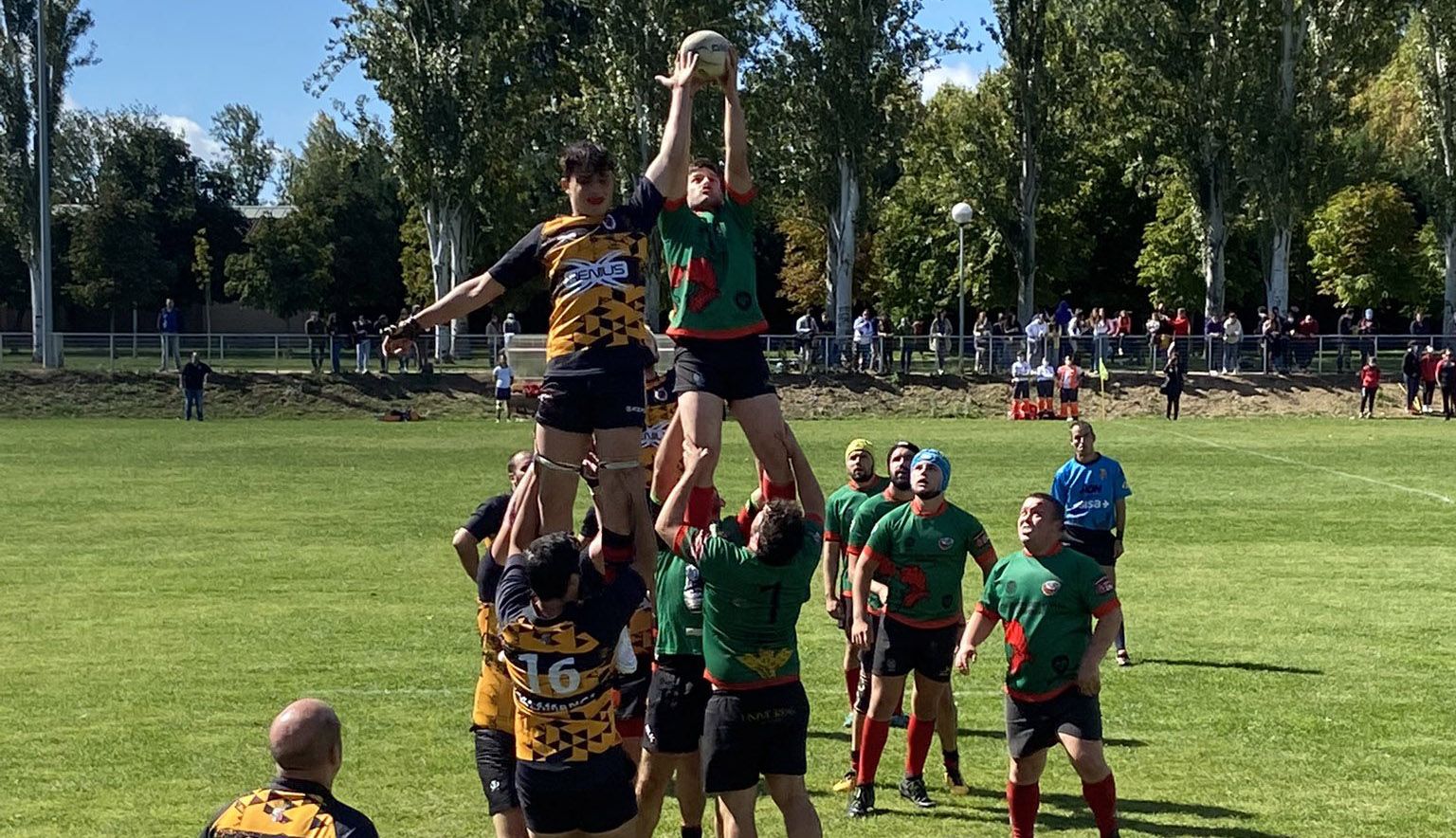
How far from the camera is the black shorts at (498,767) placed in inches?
289

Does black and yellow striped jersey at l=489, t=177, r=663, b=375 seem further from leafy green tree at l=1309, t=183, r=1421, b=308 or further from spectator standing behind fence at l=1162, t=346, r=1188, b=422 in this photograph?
leafy green tree at l=1309, t=183, r=1421, b=308

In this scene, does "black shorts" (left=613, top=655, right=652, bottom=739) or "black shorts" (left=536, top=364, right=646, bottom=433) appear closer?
"black shorts" (left=536, top=364, right=646, bottom=433)

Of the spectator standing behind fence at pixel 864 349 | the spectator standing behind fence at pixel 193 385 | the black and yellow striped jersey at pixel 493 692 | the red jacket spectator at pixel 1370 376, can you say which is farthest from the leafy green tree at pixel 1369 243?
the black and yellow striped jersey at pixel 493 692

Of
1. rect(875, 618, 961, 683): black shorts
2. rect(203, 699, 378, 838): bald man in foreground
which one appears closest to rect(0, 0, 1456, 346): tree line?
rect(875, 618, 961, 683): black shorts

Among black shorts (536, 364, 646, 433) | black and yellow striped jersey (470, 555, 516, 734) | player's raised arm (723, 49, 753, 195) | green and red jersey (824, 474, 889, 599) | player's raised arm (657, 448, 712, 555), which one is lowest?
black and yellow striped jersey (470, 555, 516, 734)

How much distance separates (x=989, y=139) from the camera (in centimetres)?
5450

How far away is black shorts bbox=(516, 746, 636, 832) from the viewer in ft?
21.3

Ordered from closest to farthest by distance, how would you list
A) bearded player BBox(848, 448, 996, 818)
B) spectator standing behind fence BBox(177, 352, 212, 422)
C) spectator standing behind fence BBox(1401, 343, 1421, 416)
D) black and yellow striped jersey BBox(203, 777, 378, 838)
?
black and yellow striped jersey BBox(203, 777, 378, 838)
bearded player BBox(848, 448, 996, 818)
spectator standing behind fence BBox(1401, 343, 1421, 416)
spectator standing behind fence BBox(177, 352, 212, 422)

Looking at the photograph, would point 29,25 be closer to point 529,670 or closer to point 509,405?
point 509,405

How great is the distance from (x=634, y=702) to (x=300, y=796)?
3732mm

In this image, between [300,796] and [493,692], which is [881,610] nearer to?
[493,692]

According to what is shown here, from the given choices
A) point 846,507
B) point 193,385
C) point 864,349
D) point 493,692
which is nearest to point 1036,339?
point 864,349

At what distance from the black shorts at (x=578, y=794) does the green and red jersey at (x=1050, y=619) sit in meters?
2.66

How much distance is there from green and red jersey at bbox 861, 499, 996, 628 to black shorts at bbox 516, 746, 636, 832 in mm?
3509
